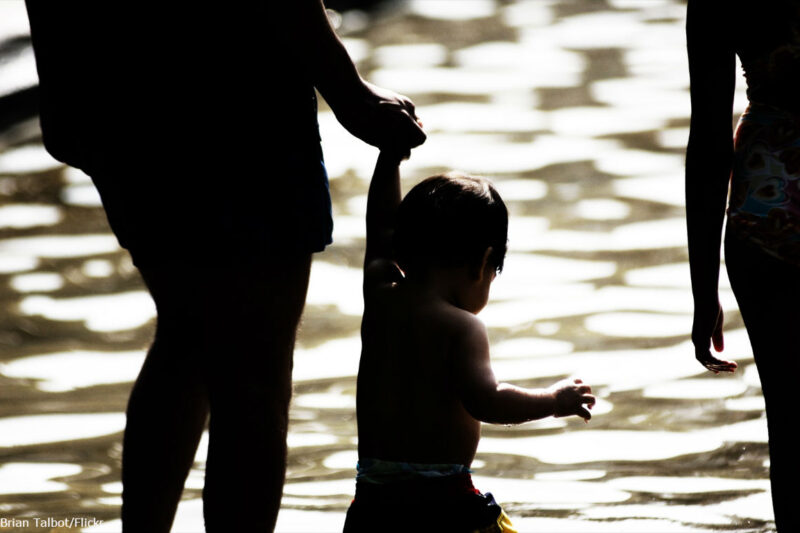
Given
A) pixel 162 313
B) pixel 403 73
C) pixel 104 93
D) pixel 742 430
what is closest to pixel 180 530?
pixel 162 313

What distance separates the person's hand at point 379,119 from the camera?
8.98 ft

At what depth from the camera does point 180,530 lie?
3.56 m

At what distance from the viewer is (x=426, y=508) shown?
269 centimetres

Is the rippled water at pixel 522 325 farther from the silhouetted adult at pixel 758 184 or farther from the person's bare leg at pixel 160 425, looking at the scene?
the silhouetted adult at pixel 758 184

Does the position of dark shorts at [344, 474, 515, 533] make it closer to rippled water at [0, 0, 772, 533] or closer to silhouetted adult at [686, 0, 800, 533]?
silhouetted adult at [686, 0, 800, 533]

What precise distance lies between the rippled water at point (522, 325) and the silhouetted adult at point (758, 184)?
97cm

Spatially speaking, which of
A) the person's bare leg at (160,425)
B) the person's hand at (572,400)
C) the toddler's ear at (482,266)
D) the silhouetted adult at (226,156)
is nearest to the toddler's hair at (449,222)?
the toddler's ear at (482,266)

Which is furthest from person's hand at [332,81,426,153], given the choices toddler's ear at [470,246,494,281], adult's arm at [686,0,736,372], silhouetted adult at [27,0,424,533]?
adult's arm at [686,0,736,372]

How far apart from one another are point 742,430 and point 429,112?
5005mm

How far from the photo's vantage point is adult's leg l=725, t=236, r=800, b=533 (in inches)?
102

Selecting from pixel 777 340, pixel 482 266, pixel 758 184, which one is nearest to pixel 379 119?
pixel 482 266

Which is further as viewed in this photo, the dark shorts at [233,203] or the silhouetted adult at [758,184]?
the dark shorts at [233,203]

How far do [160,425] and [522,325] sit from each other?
246 cm

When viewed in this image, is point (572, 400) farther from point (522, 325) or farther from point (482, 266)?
point (522, 325)
